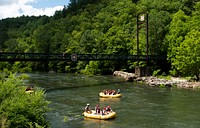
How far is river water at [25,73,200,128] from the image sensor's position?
83.7 ft

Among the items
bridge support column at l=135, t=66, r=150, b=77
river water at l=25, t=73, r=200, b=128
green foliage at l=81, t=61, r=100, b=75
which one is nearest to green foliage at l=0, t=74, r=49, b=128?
river water at l=25, t=73, r=200, b=128

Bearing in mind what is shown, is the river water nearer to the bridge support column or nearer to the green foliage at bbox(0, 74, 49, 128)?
the green foliage at bbox(0, 74, 49, 128)

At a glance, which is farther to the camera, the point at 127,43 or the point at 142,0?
the point at 142,0

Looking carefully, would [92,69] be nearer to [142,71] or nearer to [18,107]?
[142,71]

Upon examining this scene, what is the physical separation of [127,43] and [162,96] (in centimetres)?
4037

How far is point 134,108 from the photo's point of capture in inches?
1246

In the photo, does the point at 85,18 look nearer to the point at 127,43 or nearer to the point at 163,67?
the point at 127,43

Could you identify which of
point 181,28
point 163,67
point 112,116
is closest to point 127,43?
point 163,67

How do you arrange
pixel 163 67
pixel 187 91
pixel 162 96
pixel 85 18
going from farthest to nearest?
pixel 85 18
pixel 163 67
pixel 187 91
pixel 162 96

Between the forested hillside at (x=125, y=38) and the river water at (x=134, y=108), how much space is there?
7980 millimetres

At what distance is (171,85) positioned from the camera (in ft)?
157

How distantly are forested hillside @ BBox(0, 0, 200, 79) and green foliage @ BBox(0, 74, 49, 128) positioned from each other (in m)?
18.0

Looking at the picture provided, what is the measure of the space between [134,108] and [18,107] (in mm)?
16781

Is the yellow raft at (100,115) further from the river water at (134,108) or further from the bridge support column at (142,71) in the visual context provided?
the bridge support column at (142,71)
